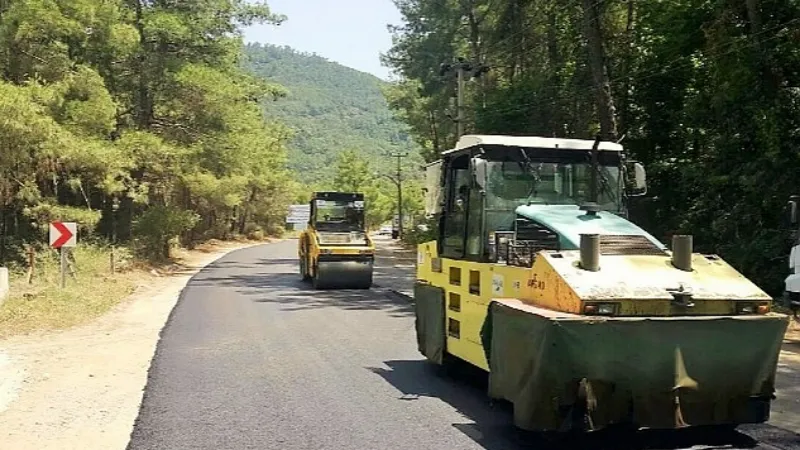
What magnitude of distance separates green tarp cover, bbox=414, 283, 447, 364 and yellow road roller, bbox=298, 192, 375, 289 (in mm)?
11982

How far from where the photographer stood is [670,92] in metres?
24.5

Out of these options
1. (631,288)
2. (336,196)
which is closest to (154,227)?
(336,196)

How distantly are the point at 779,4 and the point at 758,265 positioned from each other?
216 inches

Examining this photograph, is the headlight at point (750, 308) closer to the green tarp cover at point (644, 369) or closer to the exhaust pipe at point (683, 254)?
the green tarp cover at point (644, 369)

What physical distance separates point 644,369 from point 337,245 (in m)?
17.1

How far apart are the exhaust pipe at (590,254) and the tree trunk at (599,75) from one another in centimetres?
1513

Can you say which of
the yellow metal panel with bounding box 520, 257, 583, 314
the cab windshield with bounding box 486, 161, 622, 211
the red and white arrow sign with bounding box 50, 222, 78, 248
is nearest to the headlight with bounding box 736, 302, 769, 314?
the yellow metal panel with bounding box 520, 257, 583, 314

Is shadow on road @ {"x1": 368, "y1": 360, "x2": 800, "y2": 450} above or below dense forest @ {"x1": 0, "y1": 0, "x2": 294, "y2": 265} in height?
below

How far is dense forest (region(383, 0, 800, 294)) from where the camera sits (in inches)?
683

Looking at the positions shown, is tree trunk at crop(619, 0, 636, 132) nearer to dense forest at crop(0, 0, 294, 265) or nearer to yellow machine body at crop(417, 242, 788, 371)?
dense forest at crop(0, 0, 294, 265)

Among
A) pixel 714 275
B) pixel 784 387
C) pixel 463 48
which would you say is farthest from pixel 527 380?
pixel 463 48

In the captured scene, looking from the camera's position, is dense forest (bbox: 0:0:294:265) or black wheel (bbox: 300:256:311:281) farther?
black wheel (bbox: 300:256:311:281)

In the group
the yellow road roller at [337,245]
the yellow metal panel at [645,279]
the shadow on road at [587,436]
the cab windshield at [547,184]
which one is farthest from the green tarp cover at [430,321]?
the yellow road roller at [337,245]

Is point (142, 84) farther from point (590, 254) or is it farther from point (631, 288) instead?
point (631, 288)
